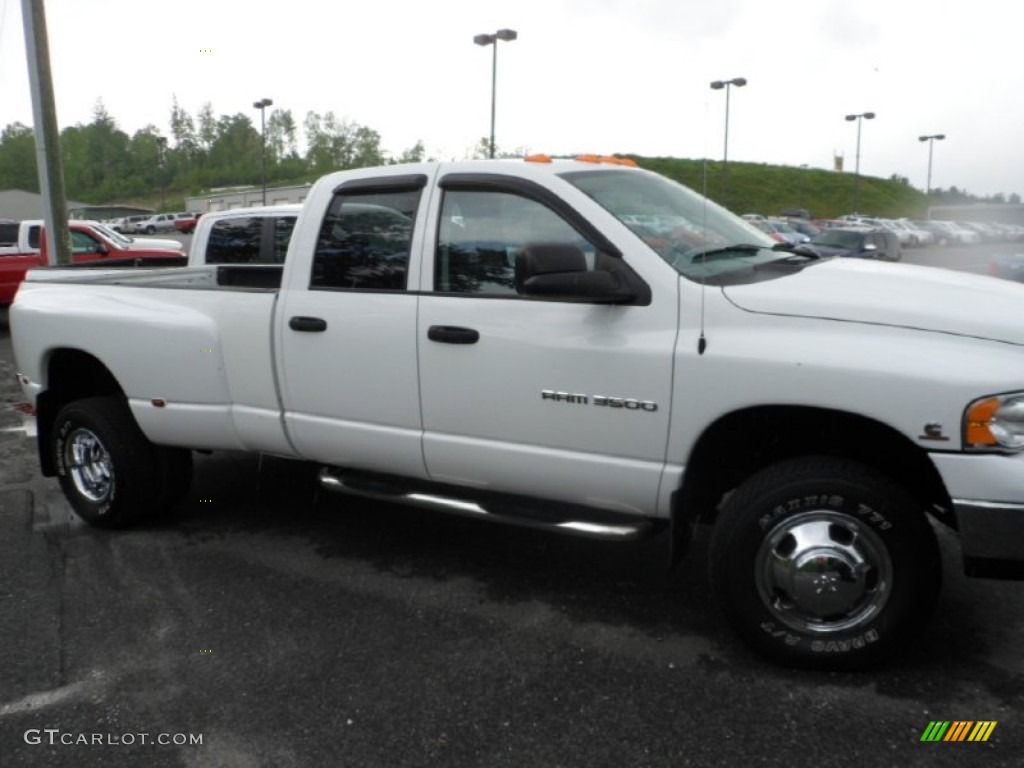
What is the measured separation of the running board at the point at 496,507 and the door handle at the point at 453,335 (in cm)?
71

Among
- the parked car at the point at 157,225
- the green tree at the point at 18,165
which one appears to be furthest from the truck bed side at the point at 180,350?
the green tree at the point at 18,165

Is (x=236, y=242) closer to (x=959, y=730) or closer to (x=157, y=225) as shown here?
(x=959, y=730)

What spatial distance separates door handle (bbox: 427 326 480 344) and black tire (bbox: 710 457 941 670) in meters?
1.23

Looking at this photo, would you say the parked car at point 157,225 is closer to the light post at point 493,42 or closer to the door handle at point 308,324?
the light post at point 493,42

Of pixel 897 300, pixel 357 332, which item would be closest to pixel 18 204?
pixel 357 332

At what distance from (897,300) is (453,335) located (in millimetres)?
1719

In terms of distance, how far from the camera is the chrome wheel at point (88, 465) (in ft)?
16.9

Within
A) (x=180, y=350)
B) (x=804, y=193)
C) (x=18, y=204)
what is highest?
(x=804, y=193)

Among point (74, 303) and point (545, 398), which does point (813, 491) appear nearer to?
point (545, 398)

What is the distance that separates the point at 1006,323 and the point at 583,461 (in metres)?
1.57

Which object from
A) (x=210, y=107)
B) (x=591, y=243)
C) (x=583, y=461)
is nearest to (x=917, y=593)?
(x=583, y=461)


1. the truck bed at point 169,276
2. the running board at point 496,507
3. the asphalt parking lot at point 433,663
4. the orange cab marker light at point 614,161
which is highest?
the orange cab marker light at point 614,161

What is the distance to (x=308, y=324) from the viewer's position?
14.0 feet

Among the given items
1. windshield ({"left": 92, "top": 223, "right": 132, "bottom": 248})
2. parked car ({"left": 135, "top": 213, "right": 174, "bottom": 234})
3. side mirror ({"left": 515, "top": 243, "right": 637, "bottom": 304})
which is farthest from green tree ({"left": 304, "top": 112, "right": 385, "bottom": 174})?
side mirror ({"left": 515, "top": 243, "right": 637, "bottom": 304})
